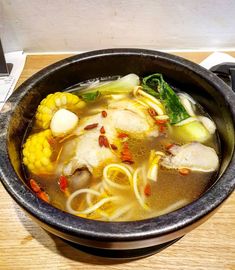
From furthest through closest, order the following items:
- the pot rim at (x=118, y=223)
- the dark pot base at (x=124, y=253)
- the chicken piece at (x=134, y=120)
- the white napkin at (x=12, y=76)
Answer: the white napkin at (x=12, y=76) → the chicken piece at (x=134, y=120) → the dark pot base at (x=124, y=253) → the pot rim at (x=118, y=223)

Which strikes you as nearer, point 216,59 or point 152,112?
point 152,112

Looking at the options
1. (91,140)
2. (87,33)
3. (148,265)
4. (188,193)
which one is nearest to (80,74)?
(91,140)

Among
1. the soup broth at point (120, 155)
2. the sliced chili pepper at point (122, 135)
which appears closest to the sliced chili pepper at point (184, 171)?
the soup broth at point (120, 155)

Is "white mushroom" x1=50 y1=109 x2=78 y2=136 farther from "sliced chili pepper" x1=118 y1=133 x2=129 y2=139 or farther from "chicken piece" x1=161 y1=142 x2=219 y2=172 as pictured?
"chicken piece" x1=161 y1=142 x2=219 y2=172

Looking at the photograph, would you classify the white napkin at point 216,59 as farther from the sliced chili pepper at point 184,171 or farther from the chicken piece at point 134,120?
the sliced chili pepper at point 184,171

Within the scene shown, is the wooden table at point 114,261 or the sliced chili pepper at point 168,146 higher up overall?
the sliced chili pepper at point 168,146

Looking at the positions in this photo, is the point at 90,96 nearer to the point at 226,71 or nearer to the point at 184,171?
the point at 184,171

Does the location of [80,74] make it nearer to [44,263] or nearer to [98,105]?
[98,105]

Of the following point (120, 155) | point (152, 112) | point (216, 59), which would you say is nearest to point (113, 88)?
point (152, 112)
